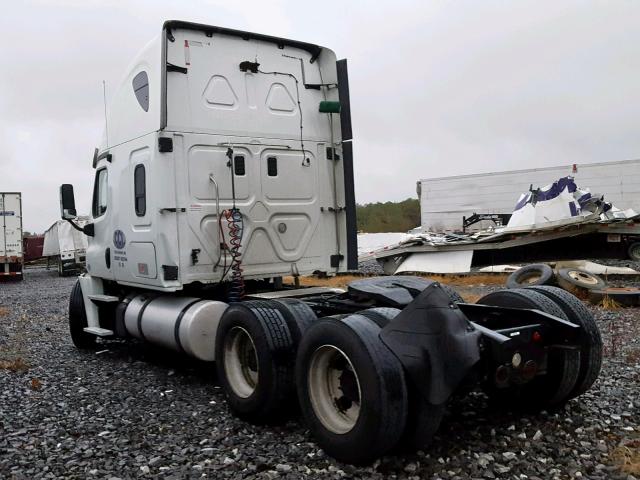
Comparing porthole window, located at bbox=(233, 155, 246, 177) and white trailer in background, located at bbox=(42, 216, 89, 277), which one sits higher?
porthole window, located at bbox=(233, 155, 246, 177)

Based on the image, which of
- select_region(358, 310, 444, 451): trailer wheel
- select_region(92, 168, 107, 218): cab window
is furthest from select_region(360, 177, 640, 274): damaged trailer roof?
select_region(358, 310, 444, 451): trailer wheel

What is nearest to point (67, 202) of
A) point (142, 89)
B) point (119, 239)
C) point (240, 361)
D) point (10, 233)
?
point (119, 239)

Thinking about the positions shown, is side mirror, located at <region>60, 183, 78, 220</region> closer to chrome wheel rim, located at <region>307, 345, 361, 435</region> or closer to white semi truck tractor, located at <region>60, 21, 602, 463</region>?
white semi truck tractor, located at <region>60, 21, 602, 463</region>

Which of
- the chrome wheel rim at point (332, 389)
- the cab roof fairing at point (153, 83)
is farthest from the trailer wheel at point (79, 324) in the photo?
the chrome wheel rim at point (332, 389)

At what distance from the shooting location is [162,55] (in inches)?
248

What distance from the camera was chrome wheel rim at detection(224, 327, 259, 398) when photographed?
533 cm

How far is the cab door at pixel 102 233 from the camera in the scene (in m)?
7.84

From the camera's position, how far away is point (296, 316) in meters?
5.08

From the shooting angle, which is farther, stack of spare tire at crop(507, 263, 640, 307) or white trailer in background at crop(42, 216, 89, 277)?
white trailer in background at crop(42, 216, 89, 277)

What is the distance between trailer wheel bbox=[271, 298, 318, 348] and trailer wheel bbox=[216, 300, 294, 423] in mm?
44

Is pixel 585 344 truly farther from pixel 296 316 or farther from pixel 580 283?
pixel 580 283

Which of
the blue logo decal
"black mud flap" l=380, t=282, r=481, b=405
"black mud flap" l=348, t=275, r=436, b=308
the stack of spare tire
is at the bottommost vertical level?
the stack of spare tire

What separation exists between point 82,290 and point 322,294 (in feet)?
13.2

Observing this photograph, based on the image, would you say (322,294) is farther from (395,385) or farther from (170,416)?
(395,385)
